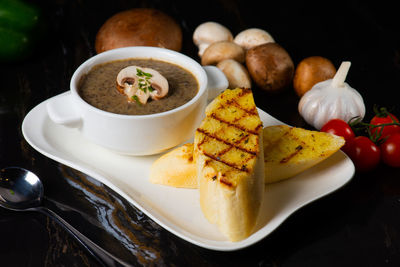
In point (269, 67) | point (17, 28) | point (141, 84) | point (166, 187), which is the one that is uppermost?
point (141, 84)

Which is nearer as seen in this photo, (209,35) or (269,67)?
(269,67)

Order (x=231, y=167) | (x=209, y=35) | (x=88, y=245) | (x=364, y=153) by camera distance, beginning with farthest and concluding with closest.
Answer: (x=209, y=35)
(x=364, y=153)
(x=88, y=245)
(x=231, y=167)

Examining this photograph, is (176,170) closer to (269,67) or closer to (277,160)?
(277,160)

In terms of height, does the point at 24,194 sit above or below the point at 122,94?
below

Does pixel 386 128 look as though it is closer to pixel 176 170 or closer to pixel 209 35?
pixel 176 170

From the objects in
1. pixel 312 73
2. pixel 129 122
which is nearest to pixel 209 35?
pixel 312 73

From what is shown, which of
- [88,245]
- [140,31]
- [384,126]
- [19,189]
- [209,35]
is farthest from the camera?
[209,35]

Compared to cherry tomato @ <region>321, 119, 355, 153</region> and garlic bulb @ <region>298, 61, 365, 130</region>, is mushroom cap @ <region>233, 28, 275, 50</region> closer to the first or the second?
garlic bulb @ <region>298, 61, 365, 130</region>
